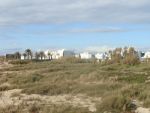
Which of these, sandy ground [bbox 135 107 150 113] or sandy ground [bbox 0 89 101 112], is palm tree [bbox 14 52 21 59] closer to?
sandy ground [bbox 0 89 101 112]

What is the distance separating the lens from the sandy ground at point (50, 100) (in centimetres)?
2111

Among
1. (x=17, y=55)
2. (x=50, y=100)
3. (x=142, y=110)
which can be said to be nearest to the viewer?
(x=142, y=110)

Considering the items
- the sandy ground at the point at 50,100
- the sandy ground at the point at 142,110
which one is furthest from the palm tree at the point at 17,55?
the sandy ground at the point at 142,110

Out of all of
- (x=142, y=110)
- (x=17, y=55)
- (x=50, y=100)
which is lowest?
(x=142, y=110)

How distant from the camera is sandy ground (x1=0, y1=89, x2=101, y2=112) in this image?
21.1 meters

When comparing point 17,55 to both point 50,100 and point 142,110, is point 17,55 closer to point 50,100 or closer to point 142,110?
point 50,100

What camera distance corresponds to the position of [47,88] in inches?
1023

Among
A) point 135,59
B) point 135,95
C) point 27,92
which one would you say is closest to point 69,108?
point 135,95

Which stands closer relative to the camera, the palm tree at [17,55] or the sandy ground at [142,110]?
the sandy ground at [142,110]

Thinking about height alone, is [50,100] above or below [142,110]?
above

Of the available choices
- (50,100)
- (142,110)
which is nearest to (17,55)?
(50,100)

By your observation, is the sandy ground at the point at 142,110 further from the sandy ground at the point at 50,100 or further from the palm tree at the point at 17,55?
the palm tree at the point at 17,55

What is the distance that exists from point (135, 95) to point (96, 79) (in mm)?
10286

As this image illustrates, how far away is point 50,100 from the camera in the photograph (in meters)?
22.5
